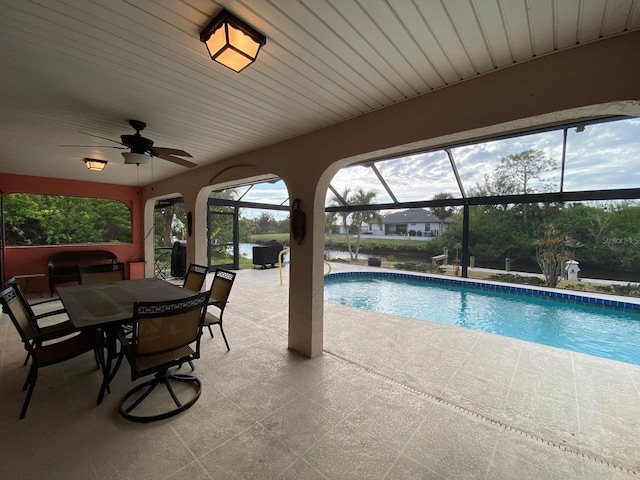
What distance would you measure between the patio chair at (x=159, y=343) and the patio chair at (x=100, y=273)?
2323mm

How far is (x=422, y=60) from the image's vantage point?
5.68ft

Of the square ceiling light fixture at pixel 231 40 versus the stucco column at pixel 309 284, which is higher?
the square ceiling light fixture at pixel 231 40

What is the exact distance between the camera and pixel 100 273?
3.96m

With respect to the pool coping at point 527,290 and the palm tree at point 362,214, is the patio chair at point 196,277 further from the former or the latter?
the palm tree at point 362,214

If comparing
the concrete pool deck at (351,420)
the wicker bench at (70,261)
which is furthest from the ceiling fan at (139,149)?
the wicker bench at (70,261)

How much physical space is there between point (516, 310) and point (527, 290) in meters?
1.13

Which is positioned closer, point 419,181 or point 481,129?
point 481,129

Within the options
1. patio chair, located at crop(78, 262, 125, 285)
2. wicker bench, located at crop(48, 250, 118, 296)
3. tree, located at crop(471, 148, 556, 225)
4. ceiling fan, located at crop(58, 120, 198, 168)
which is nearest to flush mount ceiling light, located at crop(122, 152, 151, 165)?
ceiling fan, located at crop(58, 120, 198, 168)

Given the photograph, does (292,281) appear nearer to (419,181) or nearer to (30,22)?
(30,22)

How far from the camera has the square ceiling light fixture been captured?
137cm

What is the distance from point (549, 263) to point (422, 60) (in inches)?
296

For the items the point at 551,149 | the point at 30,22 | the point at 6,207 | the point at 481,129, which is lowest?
the point at 6,207

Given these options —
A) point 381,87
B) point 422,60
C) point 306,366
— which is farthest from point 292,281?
point 422,60

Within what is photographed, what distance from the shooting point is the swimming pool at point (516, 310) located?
4.44 metres
